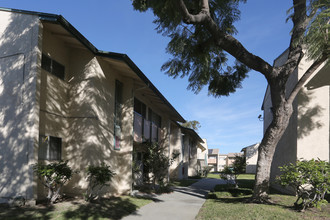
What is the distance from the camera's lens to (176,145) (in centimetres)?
2494

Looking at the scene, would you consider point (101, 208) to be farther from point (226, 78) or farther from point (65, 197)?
point (226, 78)

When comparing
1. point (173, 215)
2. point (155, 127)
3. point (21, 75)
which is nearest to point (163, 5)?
point (21, 75)

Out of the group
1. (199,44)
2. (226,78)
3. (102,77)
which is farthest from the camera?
(226,78)

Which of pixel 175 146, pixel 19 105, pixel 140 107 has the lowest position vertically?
pixel 175 146

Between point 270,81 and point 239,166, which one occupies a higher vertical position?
point 270,81

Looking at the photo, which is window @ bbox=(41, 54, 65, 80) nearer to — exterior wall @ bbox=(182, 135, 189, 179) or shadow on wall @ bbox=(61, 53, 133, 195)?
shadow on wall @ bbox=(61, 53, 133, 195)

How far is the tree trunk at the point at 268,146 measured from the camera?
10.5m

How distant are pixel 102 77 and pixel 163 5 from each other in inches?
144

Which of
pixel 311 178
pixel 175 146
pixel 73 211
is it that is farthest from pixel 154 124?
pixel 311 178

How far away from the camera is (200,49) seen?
1292 centimetres

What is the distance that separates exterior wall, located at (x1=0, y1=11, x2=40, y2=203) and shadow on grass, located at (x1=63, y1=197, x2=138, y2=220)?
5.10 ft

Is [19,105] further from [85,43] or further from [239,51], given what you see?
[239,51]

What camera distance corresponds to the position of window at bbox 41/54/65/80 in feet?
32.1

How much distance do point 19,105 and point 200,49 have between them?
26.1ft
